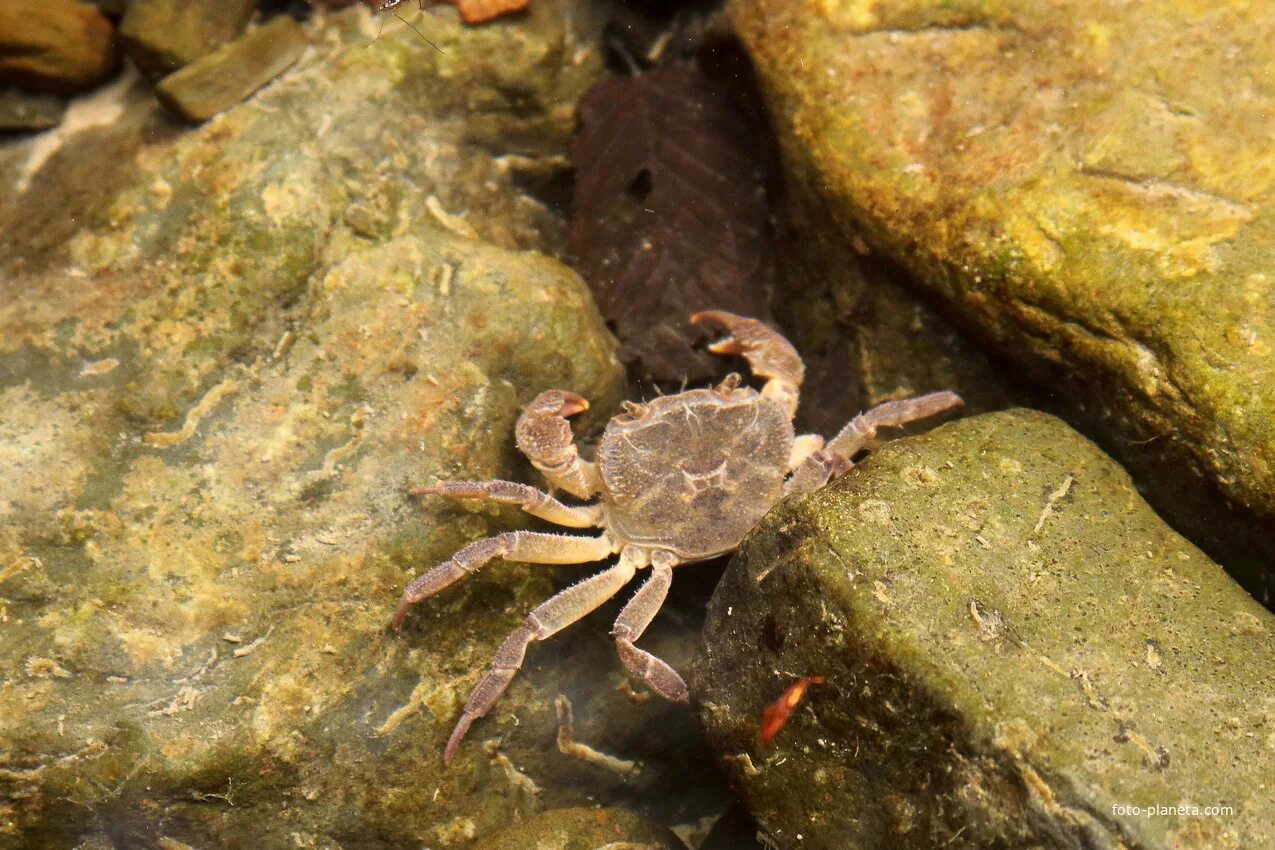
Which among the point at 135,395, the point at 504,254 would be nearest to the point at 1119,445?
the point at 504,254

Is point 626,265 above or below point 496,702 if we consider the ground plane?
above

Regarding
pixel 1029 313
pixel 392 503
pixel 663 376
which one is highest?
pixel 1029 313

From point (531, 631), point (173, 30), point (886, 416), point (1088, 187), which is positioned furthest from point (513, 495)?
point (173, 30)

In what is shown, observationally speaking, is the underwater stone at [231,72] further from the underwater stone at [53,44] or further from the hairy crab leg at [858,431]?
the hairy crab leg at [858,431]

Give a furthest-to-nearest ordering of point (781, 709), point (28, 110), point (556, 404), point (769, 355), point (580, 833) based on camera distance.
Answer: point (28, 110), point (769, 355), point (556, 404), point (580, 833), point (781, 709)

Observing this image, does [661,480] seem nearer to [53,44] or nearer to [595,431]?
[595,431]

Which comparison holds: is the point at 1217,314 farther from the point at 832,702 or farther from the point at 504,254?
the point at 504,254

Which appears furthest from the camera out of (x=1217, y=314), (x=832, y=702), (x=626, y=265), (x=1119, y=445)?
(x=626, y=265)
